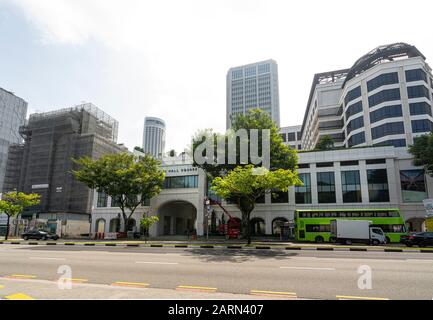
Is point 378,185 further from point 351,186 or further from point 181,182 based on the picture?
point 181,182

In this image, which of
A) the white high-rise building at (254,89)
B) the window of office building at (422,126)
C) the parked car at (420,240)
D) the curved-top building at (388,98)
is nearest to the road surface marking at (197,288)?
the parked car at (420,240)

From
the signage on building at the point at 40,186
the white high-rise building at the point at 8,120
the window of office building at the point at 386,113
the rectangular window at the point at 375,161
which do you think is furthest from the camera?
the white high-rise building at the point at 8,120

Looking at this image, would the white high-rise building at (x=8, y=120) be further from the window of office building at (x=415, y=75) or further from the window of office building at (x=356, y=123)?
the window of office building at (x=415, y=75)

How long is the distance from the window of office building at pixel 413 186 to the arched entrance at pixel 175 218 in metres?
31.9

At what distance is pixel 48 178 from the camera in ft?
220

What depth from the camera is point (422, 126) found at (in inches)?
1837

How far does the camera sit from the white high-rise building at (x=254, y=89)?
503 feet

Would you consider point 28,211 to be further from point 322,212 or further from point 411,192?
point 411,192

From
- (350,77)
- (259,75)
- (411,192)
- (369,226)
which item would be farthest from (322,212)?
(259,75)

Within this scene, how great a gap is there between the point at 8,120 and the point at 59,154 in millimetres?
52014

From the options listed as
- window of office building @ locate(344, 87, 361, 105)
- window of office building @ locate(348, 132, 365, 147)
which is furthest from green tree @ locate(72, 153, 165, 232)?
window of office building @ locate(344, 87, 361, 105)

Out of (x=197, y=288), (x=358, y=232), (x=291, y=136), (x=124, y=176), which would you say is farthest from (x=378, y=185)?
(x=291, y=136)

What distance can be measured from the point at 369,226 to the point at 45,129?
76.8 meters
